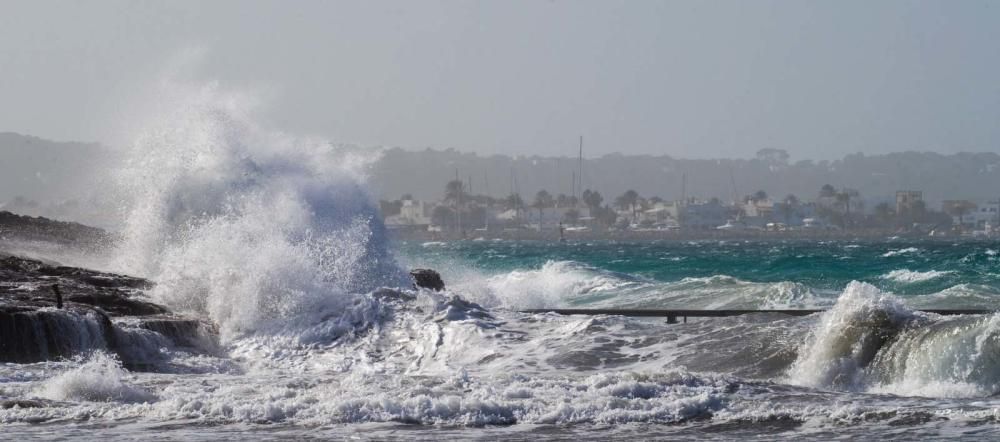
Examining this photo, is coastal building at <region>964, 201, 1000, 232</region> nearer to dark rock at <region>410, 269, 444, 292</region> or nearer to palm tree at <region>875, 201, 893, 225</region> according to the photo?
palm tree at <region>875, 201, 893, 225</region>

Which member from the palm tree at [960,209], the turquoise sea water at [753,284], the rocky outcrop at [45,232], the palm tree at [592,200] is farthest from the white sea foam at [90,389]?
the palm tree at [592,200]

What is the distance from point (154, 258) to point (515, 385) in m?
13.5

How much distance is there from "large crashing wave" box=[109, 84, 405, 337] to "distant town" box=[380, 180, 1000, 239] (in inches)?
5289

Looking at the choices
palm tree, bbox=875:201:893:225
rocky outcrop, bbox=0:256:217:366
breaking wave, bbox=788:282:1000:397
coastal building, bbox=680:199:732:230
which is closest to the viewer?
breaking wave, bbox=788:282:1000:397

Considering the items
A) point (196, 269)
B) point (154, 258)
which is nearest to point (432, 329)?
point (196, 269)

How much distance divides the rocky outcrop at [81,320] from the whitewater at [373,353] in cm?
11

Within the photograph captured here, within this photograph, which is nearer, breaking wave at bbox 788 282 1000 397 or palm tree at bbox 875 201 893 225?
breaking wave at bbox 788 282 1000 397

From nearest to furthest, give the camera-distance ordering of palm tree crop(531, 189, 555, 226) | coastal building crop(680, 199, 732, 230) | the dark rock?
the dark rock < coastal building crop(680, 199, 732, 230) < palm tree crop(531, 189, 555, 226)

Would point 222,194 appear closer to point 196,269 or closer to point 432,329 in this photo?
point 196,269

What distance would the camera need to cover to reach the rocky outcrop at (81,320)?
49.3 ft

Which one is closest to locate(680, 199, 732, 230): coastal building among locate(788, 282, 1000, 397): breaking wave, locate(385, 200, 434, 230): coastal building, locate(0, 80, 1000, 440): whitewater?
locate(385, 200, 434, 230): coastal building

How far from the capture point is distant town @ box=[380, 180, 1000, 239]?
6698 inches

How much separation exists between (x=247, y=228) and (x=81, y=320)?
23.5ft

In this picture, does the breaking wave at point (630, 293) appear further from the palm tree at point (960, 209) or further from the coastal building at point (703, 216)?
the palm tree at point (960, 209)
